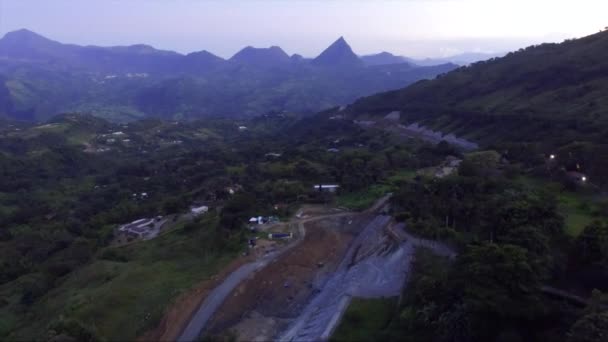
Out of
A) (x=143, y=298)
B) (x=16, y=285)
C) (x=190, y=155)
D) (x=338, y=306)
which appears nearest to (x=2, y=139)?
(x=190, y=155)

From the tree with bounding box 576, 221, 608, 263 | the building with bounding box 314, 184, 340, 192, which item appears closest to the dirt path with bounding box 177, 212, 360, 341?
the building with bounding box 314, 184, 340, 192

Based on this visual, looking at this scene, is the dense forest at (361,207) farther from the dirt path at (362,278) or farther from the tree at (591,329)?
the dirt path at (362,278)

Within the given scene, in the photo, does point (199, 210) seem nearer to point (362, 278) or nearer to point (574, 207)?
point (362, 278)

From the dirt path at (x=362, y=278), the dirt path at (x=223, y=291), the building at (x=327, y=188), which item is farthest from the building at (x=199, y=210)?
the dirt path at (x=362, y=278)

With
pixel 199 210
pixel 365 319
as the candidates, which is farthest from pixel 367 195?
pixel 365 319

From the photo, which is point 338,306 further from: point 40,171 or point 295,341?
point 40,171
